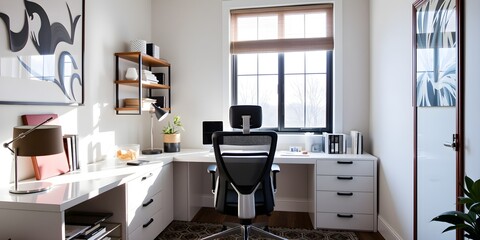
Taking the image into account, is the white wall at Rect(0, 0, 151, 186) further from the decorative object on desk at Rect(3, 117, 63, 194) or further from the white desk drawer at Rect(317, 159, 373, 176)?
the white desk drawer at Rect(317, 159, 373, 176)

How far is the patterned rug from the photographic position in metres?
2.60

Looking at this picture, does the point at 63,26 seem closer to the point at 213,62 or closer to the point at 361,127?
the point at 213,62

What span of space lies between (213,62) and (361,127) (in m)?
1.90

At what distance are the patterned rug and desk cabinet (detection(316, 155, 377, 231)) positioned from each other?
0.31 ft

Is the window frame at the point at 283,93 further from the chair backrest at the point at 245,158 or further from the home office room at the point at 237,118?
the chair backrest at the point at 245,158

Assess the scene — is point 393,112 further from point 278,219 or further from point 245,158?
point 278,219

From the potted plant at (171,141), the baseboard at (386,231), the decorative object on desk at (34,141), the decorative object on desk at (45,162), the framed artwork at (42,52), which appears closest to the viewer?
the decorative object on desk at (34,141)

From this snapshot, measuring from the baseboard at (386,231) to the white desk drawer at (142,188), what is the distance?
2100 millimetres

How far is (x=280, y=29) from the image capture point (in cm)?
328

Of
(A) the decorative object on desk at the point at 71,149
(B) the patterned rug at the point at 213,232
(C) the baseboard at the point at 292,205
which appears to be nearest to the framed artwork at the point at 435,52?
(B) the patterned rug at the point at 213,232

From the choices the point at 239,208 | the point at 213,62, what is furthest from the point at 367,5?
the point at 239,208

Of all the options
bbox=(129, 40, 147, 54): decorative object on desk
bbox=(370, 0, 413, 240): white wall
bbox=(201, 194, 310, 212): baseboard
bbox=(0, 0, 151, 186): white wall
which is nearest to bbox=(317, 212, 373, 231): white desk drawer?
bbox=(370, 0, 413, 240): white wall

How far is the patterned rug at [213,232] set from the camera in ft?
8.52

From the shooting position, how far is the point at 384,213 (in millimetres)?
2557
